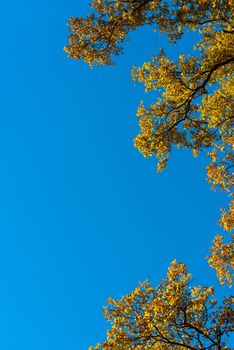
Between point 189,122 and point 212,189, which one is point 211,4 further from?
point 212,189

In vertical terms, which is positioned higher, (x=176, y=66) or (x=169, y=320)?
(x=176, y=66)

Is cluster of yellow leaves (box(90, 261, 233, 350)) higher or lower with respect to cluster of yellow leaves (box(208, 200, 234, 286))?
lower

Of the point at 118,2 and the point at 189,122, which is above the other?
the point at 118,2

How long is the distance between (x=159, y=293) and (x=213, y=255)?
6450 millimetres

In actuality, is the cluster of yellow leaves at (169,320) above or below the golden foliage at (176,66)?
below

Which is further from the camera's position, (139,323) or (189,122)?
(189,122)

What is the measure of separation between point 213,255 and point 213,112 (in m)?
8.74

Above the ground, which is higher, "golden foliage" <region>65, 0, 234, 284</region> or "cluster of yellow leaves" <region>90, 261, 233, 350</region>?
"golden foliage" <region>65, 0, 234, 284</region>

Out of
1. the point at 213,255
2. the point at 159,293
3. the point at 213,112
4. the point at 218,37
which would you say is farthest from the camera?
the point at 213,255

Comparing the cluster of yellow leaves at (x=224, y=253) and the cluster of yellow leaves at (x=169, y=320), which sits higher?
the cluster of yellow leaves at (x=224, y=253)

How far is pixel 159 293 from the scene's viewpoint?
74.6 feet

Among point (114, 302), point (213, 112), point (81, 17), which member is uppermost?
point (81, 17)

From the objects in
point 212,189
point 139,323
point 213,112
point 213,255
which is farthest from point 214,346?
point 213,112

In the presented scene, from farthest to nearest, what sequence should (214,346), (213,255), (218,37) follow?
(213,255)
(218,37)
(214,346)
